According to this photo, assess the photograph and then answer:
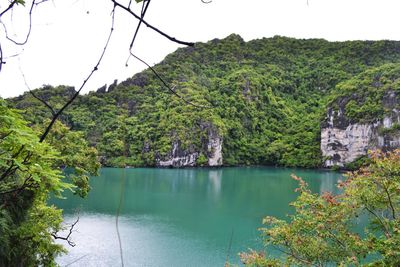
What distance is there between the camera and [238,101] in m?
72.5

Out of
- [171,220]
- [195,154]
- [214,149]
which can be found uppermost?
[214,149]

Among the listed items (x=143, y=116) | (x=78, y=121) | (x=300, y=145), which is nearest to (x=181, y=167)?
(x=143, y=116)

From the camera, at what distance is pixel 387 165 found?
6.22 m

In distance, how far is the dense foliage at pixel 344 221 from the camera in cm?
610

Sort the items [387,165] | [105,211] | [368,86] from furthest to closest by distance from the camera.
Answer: [368,86] → [105,211] → [387,165]

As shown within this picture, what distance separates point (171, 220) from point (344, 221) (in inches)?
646

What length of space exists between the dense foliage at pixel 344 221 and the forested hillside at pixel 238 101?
103ft

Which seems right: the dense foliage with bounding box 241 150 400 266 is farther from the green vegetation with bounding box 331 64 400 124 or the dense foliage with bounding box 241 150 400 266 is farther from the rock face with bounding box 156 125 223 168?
the green vegetation with bounding box 331 64 400 124

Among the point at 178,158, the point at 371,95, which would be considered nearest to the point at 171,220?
the point at 178,158

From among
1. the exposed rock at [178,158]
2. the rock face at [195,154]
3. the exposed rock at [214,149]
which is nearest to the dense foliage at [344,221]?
the exposed rock at [178,158]

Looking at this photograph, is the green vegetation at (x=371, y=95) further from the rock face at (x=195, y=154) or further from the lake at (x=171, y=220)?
the lake at (x=171, y=220)

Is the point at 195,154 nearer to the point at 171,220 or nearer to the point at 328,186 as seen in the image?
the point at 328,186

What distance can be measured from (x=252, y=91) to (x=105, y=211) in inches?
2193

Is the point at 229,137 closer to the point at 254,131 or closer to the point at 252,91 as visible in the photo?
the point at 254,131
